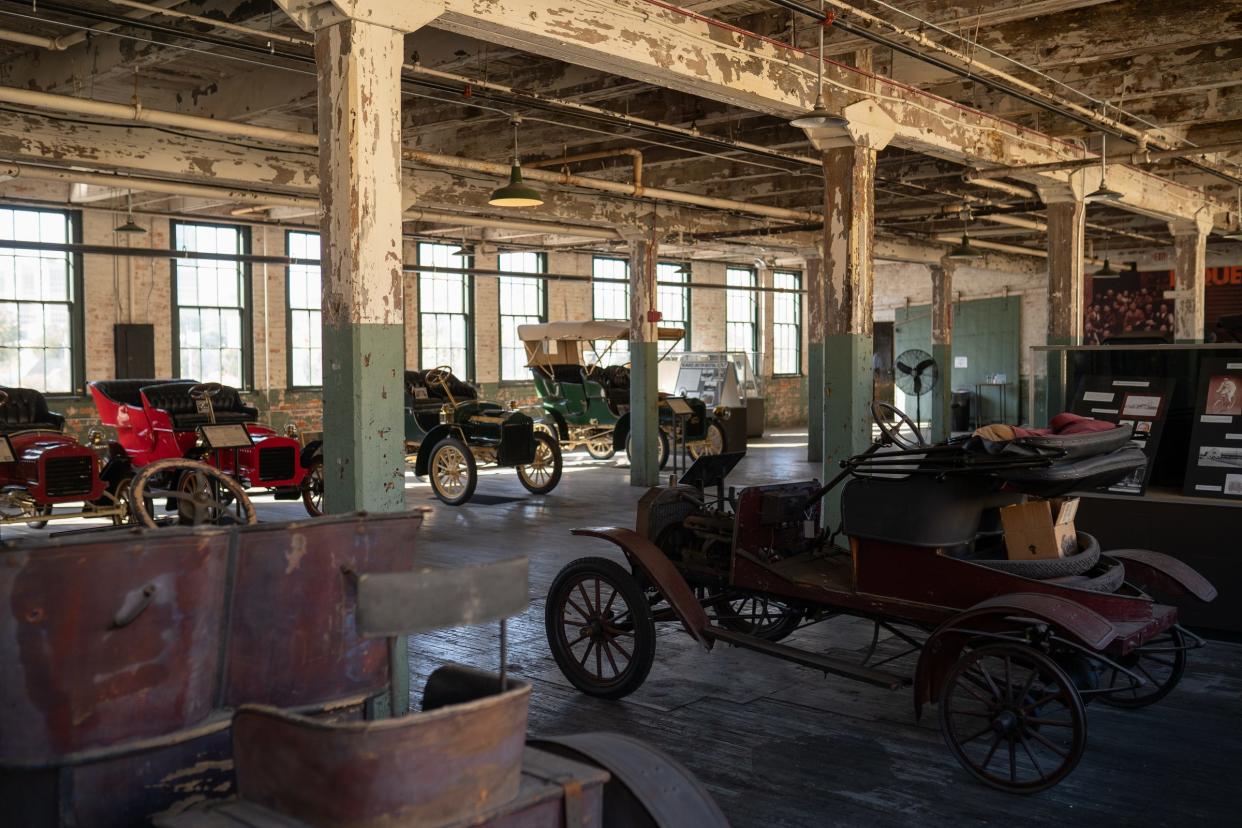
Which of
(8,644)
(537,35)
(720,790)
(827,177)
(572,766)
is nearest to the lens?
(8,644)

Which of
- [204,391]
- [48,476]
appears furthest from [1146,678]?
[204,391]

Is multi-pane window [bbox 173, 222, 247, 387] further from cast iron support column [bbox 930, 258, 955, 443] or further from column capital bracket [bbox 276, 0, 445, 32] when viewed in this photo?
column capital bracket [bbox 276, 0, 445, 32]

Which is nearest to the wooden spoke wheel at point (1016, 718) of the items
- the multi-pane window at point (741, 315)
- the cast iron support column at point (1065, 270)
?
the cast iron support column at point (1065, 270)

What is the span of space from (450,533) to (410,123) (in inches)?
130

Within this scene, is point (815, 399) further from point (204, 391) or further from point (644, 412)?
point (204, 391)

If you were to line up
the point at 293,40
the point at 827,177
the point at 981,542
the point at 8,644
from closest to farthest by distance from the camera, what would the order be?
1. the point at 8,644
2. the point at 981,542
3. the point at 293,40
4. the point at 827,177

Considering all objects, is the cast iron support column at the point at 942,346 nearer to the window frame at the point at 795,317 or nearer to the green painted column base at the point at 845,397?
the window frame at the point at 795,317

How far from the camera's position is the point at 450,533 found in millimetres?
9344

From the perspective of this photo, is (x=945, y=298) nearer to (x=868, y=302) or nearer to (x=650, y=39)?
(x=868, y=302)

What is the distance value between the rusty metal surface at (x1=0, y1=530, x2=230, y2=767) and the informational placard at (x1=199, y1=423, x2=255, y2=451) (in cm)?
743

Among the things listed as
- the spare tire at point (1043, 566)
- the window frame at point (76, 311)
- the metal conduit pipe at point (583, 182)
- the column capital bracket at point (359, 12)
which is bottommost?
the spare tire at point (1043, 566)

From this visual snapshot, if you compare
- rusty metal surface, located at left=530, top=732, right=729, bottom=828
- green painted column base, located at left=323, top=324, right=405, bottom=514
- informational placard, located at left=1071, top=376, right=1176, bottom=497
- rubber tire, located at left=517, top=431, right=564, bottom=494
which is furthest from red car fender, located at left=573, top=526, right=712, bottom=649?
rubber tire, located at left=517, top=431, right=564, bottom=494

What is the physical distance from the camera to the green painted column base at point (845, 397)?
7.40 m

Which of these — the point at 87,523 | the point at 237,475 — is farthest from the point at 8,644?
the point at 87,523
